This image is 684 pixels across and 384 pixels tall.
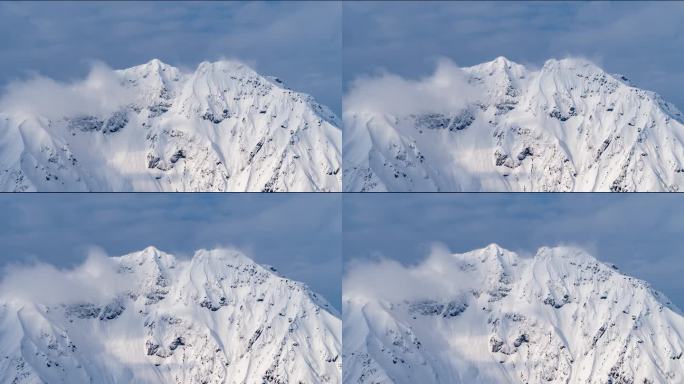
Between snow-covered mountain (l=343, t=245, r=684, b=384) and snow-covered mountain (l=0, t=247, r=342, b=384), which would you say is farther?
snow-covered mountain (l=0, t=247, r=342, b=384)

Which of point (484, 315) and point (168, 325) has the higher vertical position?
point (484, 315)

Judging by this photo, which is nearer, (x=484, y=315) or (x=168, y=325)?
(x=484, y=315)

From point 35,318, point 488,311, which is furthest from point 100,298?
point 488,311

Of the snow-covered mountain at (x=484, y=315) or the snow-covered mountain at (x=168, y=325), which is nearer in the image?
the snow-covered mountain at (x=484, y=315)

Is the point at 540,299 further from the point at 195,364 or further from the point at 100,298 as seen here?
the point at 100,298
